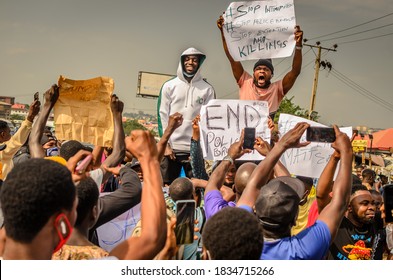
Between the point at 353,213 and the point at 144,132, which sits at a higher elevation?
the point at 144,132

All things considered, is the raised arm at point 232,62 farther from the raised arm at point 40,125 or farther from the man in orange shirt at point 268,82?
the raised arm at point 40,125

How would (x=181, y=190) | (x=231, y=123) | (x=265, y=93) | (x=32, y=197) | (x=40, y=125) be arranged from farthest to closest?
1. (x=265, y=93)
2. (x=231, y=123)
3. (x=181, y=190)
4. (x=40, y=125)
5. (x=32, y=197)

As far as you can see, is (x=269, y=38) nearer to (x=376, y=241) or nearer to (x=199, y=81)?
(x=199, y=81)

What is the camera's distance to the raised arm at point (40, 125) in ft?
11.4

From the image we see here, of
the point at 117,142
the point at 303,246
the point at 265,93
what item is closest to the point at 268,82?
the point at 265,93

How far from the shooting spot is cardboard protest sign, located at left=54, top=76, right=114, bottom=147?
4.41 m

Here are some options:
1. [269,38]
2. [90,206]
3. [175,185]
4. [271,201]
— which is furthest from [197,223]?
[269,38]

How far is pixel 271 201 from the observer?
2906 mm

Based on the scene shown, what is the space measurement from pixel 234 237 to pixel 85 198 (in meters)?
0.79

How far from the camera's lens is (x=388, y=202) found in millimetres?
4164

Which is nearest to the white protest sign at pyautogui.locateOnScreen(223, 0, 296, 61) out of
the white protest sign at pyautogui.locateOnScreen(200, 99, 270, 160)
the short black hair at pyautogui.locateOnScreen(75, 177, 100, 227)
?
the white protest sign at pyautogui.locateOnScreen(200, 99, 270, 160)

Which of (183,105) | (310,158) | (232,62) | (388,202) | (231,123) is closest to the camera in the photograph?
(388,202)

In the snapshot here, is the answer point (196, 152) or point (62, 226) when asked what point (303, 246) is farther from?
point (196, 152)
